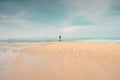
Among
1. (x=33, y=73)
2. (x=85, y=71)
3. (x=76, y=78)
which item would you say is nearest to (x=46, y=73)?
(x=33, y=73)

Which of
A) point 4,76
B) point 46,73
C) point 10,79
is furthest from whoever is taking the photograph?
point 46,73

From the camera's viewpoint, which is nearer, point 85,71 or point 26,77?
point 26,77

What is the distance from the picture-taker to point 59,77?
299cm

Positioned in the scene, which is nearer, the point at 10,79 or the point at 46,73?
the point at 10,79

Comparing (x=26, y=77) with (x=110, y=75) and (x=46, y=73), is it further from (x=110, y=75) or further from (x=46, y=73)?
(x=110, y=75)

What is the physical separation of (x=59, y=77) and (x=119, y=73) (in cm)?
151

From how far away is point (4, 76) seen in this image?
10.1 feet

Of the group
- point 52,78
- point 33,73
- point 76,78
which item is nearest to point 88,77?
point 76,78

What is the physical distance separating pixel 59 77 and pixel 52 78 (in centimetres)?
16

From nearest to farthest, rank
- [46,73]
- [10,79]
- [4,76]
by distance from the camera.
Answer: [10,79] → [4,76] → [46,73]

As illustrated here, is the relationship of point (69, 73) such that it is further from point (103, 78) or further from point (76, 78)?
point (103, 78)

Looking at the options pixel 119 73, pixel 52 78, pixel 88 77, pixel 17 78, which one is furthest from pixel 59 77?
pixel 119 73

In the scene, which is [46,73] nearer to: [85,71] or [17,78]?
[17,78]

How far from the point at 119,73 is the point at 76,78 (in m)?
1.16
